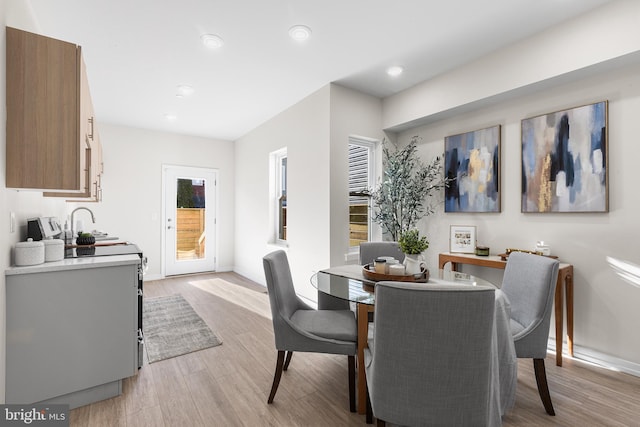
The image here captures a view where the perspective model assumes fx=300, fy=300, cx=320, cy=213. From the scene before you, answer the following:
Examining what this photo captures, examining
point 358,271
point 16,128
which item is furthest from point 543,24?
point 16,128

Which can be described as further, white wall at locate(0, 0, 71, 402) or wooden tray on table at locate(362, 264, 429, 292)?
wooden tray on table at locate(362, 264, 429, 292)

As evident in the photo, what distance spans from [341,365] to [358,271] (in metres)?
0.79

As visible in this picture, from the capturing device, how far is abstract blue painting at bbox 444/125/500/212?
3.15 m

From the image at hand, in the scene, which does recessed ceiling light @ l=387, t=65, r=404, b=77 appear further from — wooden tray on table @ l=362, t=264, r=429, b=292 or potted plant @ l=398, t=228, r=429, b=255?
wooden tray on table @ l=362, t=264, r=429, b=292

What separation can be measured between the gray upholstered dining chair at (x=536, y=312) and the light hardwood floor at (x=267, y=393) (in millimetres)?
274

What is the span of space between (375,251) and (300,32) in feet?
6.90

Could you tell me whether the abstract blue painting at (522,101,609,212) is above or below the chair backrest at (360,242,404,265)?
above

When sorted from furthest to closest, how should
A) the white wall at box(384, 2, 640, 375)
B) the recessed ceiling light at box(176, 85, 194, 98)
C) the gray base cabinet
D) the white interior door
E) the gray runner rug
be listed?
the white interior door
the recessed ceiling light at box(176, 85, 194, 98)
the gray runner rug
the white wall at box(384, 2, 640, 375)
the gray base cabinet

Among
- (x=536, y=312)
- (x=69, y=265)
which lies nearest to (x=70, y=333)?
(x=69, y=265)

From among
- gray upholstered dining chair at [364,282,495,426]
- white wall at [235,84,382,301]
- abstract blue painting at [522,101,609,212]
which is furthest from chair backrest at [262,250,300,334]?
abstract blue painting at [522,101,609,212]

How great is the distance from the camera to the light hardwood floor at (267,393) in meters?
1.83

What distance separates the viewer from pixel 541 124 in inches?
110

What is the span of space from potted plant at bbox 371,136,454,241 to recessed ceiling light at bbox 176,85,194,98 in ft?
8.60

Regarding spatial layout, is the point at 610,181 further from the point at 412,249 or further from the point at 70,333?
the point at 70,333
